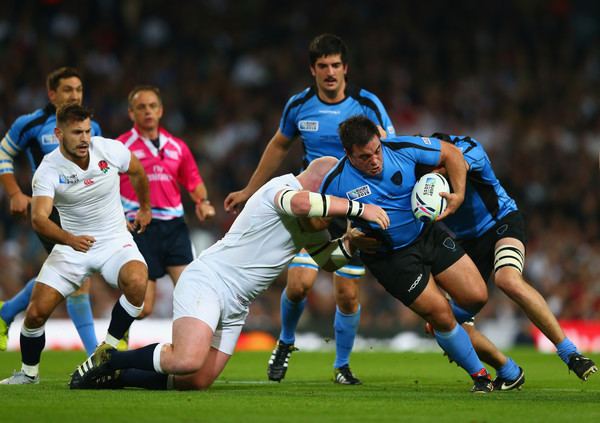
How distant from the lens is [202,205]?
34.6 feet

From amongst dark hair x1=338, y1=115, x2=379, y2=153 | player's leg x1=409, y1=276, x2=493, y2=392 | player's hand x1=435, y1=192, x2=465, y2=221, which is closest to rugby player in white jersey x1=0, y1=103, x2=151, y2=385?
dark hair x1=338, y1=115, x2=379, y2=153

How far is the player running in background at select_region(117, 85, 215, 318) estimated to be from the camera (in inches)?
425

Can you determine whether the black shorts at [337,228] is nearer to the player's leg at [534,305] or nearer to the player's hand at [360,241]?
the player's hand at [360,241]

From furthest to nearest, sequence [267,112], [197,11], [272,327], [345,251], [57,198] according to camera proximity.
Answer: [197,11] < [267,112] < [272,327] < [57,198] < [345,251]

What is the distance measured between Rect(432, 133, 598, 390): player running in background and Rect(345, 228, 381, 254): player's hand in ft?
3.52

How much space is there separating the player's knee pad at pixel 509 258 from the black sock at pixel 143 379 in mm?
2661

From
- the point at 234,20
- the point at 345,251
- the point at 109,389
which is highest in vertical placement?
the point at 234,20

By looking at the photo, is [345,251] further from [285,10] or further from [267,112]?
[285,10]

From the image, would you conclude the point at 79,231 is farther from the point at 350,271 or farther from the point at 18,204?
the point at 350,271

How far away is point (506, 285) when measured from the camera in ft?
27.0

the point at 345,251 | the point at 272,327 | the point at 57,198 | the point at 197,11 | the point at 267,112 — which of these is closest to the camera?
the point at 345,251

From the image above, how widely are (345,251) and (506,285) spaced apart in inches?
51.6

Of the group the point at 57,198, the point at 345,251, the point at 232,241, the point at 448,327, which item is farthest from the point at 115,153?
the point at 448,327

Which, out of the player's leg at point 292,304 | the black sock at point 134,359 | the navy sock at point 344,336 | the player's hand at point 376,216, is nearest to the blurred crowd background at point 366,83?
the player's leg at point 292,304
